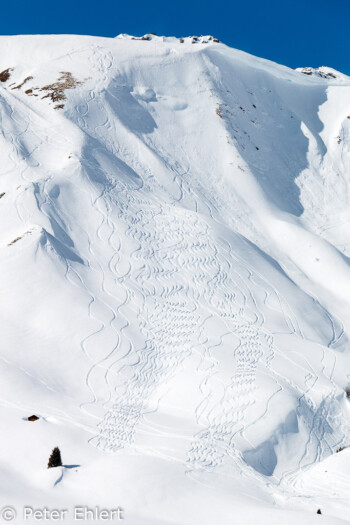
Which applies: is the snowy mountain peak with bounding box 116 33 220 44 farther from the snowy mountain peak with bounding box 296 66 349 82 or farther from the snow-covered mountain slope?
the snow-covered mountain slope

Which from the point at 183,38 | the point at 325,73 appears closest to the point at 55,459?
the point at 325,73

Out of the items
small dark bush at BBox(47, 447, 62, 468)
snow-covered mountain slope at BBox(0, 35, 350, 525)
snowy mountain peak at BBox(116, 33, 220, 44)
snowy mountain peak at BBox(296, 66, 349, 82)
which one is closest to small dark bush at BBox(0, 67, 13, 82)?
snow-covered mountain slope at BBox(0, 35, 350, 525)

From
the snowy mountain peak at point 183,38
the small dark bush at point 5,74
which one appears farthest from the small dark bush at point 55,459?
the snowy mountain peak at point 183,38

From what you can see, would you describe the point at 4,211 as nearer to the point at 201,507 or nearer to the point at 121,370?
the point at 121,370

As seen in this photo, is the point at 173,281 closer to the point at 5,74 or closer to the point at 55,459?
the point at 55,459

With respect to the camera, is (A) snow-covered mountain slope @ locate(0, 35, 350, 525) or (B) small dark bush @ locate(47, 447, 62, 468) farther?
(A) snow-covered mountain slope @ locate(0, 35, 350, 525)

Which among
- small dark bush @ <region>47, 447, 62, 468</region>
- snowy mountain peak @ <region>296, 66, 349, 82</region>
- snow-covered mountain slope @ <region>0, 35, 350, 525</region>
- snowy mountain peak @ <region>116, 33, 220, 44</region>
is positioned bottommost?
small dark bush @ <region>47, 447, 62, 468</region>

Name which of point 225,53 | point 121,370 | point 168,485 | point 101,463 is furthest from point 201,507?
point 225,53

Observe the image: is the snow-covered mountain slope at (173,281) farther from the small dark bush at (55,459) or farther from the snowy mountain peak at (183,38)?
the snowy mountain peak at (183,38)
